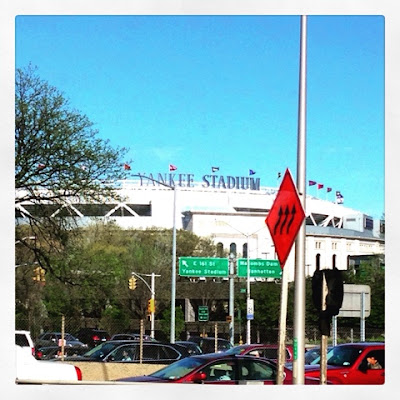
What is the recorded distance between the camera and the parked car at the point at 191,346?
44.2 ft

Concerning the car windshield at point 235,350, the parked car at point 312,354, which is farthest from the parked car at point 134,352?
the parked car at point 312,354

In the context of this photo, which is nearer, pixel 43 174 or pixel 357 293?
pixel 357 293

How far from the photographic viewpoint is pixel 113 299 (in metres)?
14.2

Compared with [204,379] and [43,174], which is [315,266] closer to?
[204,379]

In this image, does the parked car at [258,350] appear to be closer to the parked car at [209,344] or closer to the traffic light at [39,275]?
the parked car at [209,344]

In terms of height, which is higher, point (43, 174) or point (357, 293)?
point (43, 174)

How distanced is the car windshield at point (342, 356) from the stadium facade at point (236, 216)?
3.66 feet

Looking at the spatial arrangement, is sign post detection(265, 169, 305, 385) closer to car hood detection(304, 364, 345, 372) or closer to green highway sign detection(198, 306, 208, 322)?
car hood detection(304, 364, 345, 372)

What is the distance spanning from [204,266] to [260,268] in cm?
84

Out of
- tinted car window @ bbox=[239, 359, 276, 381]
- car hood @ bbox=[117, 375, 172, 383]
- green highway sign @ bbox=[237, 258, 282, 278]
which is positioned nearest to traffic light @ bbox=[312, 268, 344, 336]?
tinted car window @ bbox=[239, 359, 276, 381]
